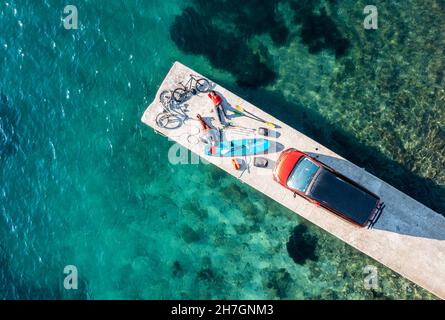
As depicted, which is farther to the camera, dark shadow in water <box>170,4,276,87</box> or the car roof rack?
dark shadow in water <box>170,4,276,87</box>

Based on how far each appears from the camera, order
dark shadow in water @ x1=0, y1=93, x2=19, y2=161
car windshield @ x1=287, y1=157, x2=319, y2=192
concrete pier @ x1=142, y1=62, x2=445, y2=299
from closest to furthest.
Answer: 1. car windshield @ x1=287, y1=157, x2=319, y2=192
2. concrete pier @ x1=142, y1=62, x2=445, y2=299
3. dark shadow in water @ x1=0, y1=93, x2=19, y2=161

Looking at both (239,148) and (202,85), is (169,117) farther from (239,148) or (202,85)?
(239,148)

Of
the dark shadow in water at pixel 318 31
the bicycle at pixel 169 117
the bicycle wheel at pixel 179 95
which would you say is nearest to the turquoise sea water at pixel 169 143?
the dark shadow in water at pixel 318 31

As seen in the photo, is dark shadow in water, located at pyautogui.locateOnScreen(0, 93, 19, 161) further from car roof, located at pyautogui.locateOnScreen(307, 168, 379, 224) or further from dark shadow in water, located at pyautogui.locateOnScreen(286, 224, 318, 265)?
car roof, located at pyautogui.locateOnScreen(307, 168, 379, 224)

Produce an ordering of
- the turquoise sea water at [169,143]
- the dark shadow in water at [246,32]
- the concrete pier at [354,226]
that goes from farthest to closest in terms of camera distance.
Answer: the dark shadow in water at [246,32] → the turquoise sea water at [169,143] → the concrete pier at [354,226]

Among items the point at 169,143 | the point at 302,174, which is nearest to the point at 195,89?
the point at 169,143

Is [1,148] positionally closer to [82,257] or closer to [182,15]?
[82,257]

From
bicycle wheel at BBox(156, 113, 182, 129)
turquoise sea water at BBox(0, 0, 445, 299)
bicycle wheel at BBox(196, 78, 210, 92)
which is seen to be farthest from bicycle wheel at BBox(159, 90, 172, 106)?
bicycle wheel at BBox(196, 78, 210, 92)

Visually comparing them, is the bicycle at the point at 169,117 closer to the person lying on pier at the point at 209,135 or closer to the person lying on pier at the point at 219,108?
the person lying on pier at the point at 209,135

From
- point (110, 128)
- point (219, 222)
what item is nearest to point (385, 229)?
point (219, 222)
